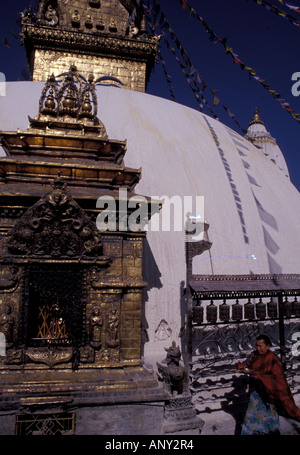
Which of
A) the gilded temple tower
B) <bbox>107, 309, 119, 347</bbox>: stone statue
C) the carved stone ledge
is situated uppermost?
the gilded temple tower

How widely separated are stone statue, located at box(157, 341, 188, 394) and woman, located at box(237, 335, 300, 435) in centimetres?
70

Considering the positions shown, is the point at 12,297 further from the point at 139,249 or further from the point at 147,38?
the point at 147,38

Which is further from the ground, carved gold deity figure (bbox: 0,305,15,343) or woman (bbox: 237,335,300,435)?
carved gold deity figure (bbox: 0,305,15,343)

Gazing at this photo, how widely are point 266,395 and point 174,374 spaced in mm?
986

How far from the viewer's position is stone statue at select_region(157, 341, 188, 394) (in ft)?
12.2

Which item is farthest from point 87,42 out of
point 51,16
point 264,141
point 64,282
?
point 264,141

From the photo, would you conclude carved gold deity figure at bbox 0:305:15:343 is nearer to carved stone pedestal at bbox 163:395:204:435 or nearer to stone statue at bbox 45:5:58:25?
carved stone pedestal at bbox 163:395:204:435

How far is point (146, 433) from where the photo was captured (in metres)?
3.46

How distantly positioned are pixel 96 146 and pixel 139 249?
1.54 metres

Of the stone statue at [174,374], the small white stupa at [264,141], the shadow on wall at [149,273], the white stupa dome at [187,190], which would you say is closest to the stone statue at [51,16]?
the white stupa dome at [187,190]

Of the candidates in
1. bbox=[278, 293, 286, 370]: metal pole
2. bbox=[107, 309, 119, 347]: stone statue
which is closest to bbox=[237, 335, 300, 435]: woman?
bbox=[278, 293, 286, 370]: metal pole

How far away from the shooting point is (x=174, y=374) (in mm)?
3725

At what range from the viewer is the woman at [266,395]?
3320 mm

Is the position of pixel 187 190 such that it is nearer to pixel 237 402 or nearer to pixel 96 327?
pixel 96 327
